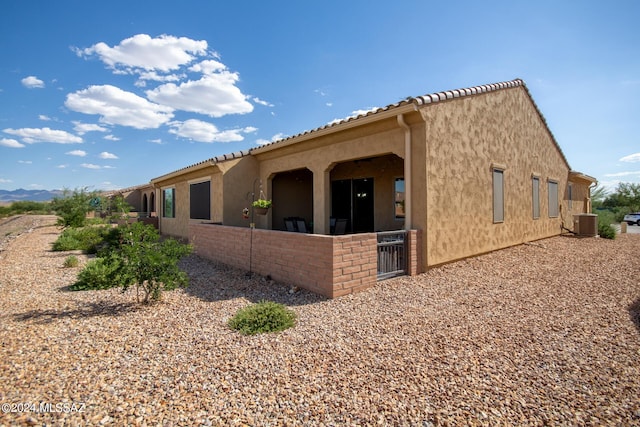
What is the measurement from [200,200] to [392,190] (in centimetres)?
771

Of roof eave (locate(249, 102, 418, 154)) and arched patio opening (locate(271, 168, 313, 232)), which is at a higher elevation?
roof eave (locate(249, 102, 418, 154))

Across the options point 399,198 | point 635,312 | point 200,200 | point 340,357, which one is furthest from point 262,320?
point 200,200

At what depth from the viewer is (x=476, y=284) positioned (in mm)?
6109

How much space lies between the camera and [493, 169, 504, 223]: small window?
9.02 m

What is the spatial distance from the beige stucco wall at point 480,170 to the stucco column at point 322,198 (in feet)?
10.2

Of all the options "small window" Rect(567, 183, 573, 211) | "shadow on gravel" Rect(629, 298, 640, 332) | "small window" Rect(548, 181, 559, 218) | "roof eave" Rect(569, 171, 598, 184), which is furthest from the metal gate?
"roof eave" Rect(569, 171, 598, 184)

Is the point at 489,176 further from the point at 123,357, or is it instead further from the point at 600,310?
the point at 123,357

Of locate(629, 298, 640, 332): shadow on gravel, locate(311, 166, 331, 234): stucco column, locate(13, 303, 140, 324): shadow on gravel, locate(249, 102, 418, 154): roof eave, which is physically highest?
locate(249, 102, 418, 154): roof eave

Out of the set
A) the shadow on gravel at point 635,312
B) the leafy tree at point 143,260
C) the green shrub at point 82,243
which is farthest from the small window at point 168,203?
the shadow on gravel at point 635,312

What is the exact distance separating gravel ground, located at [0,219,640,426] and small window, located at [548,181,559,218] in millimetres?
7733

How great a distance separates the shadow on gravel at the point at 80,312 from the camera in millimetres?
4590

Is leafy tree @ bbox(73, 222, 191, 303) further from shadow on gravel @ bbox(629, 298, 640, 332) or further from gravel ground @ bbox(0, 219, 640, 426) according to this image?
shadow on gravel @ bbox(629, 298, 640, 332)

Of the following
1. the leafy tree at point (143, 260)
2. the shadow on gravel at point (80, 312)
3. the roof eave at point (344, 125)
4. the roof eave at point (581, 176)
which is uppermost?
the roof eave at point (344, 125)

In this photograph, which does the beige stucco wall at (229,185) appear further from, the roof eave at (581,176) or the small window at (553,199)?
the roof eave at (581,176)
